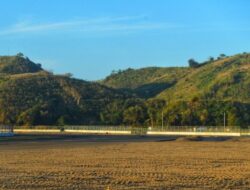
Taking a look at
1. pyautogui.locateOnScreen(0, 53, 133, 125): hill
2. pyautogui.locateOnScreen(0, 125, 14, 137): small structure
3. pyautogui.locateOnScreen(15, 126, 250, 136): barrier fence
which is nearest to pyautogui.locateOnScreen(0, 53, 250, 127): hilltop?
Answer: pyautogui.locateOnScreen(0, 53, 133, 125): hill

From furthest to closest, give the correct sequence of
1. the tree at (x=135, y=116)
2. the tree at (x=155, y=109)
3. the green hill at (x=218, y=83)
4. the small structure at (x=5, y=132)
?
the green hill at (x=218, y=83) → the tree at (x=135, y=116) → the tree at (x=155, y=109) → the small structure at (x=5, y=132)

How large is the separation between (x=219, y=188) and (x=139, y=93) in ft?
564

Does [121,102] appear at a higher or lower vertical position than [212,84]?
lower

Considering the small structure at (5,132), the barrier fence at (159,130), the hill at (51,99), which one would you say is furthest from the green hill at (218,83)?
the small structure at (5,132)

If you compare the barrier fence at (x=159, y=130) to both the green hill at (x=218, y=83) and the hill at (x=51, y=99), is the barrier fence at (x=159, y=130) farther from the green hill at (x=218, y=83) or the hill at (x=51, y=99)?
the green hill at (x=218, y=83)

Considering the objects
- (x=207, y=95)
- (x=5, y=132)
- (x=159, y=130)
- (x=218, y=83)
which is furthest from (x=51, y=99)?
(x=5, y=132)

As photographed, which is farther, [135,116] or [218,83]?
[218,83]

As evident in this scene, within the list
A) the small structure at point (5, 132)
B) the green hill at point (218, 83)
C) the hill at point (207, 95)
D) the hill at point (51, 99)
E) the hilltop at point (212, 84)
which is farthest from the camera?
the hilltop at point (212, 84)

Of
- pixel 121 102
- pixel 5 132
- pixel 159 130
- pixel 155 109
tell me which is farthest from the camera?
pixel 121 102

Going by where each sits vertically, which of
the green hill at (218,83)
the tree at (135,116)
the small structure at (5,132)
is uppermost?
the green hill at (218,83)

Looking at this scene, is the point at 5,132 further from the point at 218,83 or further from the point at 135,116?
the point at 218,83

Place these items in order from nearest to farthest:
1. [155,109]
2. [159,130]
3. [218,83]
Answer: [159,130] < [155,109] < [218,83]

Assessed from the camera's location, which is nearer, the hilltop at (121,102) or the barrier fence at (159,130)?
the barrier fence at (159,130)

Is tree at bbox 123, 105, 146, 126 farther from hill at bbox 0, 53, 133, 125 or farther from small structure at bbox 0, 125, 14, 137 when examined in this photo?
small structure at bbox 0, 125, 14, 137
